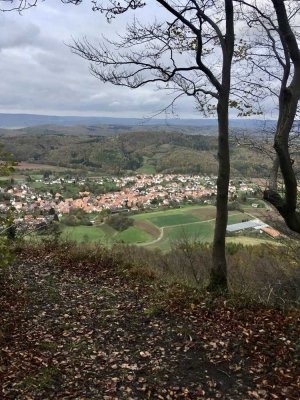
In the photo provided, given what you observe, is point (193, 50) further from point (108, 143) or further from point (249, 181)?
point (108, 143)

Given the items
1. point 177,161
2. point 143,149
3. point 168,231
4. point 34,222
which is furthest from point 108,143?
point 34,222

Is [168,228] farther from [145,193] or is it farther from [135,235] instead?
[145,193]

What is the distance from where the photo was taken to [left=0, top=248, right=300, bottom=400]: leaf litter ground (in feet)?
14.7

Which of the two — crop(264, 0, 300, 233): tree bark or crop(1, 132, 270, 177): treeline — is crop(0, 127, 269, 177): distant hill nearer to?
crop(1, 132, 270, 177): treeline

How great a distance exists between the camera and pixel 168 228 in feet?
106

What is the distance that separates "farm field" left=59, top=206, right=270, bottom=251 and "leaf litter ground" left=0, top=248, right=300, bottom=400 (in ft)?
50.5

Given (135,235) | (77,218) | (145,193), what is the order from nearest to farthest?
(77,218) < (135,235) < (145,193)

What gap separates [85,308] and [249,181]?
579cm

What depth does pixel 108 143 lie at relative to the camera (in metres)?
73.7

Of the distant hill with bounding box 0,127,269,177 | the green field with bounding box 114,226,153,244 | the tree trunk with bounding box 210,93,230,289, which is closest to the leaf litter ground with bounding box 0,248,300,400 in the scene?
the tree trunk with bounding box 210,93,230,289

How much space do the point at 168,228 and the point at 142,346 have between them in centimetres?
2691

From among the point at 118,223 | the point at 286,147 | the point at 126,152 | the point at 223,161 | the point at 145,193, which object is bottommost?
the point at 145,193

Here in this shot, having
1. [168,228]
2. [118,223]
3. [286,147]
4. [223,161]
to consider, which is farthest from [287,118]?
[168,228]

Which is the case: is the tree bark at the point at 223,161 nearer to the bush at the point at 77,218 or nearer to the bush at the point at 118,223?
the bush at the point at 77,218
